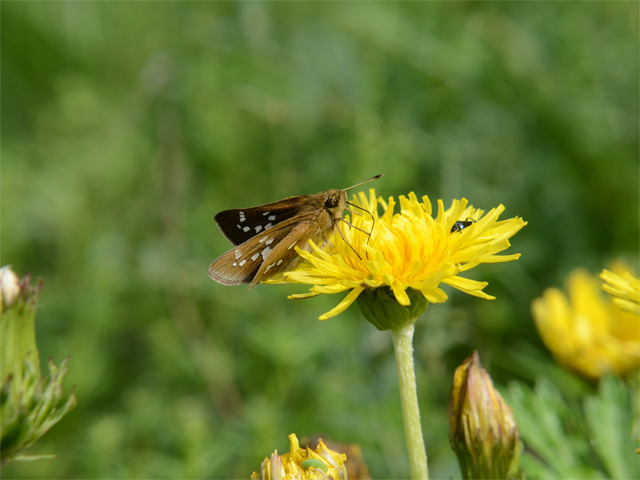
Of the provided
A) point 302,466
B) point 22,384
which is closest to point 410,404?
point 302,466

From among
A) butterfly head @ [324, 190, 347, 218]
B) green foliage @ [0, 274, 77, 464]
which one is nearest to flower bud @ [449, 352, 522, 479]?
butterfly head @ [324, 190, 347, 218]

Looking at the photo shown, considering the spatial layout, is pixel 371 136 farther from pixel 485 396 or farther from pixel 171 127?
pixel 485 396

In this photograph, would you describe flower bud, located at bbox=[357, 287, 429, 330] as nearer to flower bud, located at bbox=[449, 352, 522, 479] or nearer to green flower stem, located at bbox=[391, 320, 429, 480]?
green flower stem, located at bbox=[391, 320, 429, 480]

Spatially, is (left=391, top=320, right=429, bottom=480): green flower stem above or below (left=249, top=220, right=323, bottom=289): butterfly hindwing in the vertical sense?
below

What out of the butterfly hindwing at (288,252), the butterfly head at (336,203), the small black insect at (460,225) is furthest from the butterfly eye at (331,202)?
the small black insect at (460,225)

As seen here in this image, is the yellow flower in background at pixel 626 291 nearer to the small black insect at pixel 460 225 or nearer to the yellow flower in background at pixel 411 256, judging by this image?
the yellow flower in background at pixel 411 256

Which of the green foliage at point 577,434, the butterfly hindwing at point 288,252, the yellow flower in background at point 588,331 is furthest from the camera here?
the yellow flower in background at point 588,331
